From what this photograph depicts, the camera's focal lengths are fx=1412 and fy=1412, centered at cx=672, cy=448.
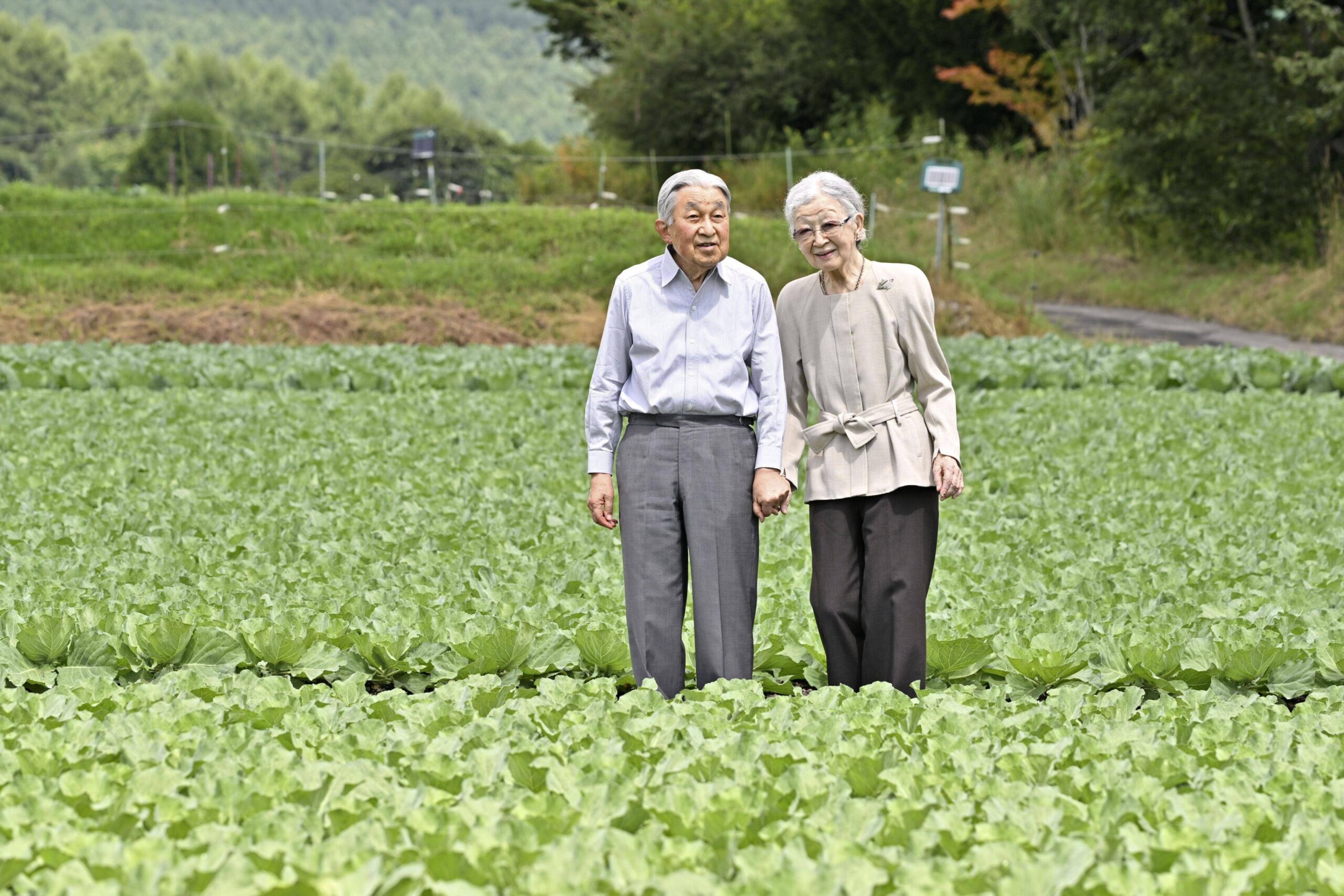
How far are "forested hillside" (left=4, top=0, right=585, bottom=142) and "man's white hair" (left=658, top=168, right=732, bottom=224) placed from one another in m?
134

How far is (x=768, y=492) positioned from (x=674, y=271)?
2.14 feet

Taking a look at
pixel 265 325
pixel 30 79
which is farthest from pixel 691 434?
pixel 30 79

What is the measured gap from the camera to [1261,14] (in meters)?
24.9

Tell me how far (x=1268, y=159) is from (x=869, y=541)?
22.7m

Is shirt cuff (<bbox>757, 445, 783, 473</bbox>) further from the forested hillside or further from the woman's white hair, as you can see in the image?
the forested hillside

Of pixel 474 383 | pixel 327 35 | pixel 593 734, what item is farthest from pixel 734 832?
pixel 327 35

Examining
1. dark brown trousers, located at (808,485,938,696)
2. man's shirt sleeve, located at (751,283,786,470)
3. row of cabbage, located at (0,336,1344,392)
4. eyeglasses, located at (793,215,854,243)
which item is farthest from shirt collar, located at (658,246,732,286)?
row of cabbage, located at (0,336,1344,392)

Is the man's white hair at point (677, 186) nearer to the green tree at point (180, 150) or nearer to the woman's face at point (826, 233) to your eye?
the woman's face at point (826, 233)

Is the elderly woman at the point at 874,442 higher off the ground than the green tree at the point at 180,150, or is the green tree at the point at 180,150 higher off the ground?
the green tree at the point at 180,150

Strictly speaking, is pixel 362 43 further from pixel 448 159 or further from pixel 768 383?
pixel 768 383

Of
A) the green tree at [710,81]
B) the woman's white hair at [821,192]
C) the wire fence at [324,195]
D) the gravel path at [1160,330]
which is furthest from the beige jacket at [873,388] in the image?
the green tree at [710,81]

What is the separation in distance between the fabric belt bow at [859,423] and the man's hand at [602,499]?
0.58 meters

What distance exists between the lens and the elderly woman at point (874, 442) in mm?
3973

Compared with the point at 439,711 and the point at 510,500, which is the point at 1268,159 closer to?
the point at 510,500
